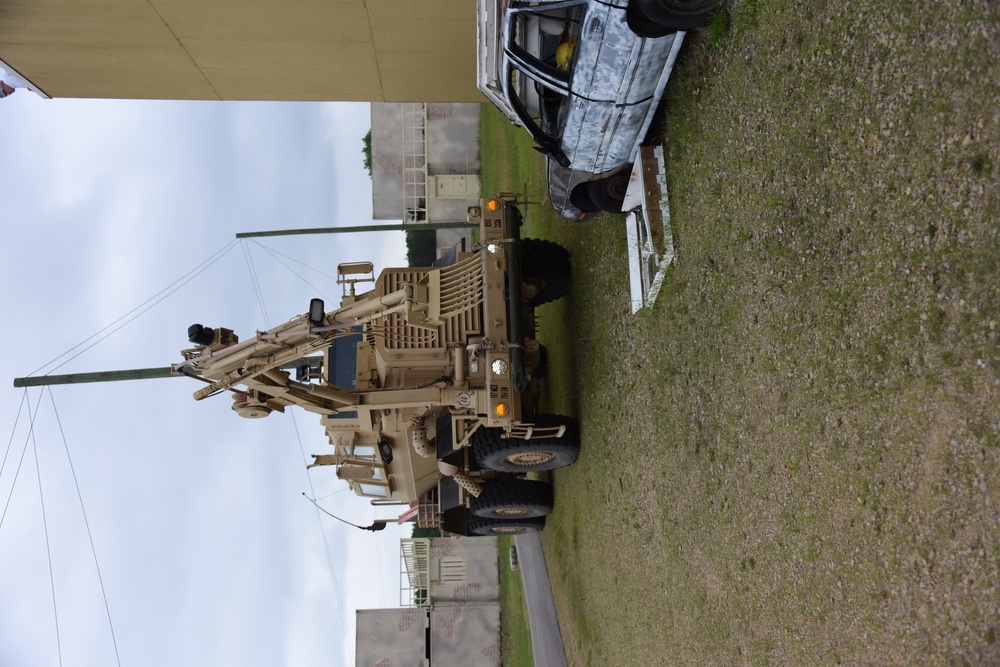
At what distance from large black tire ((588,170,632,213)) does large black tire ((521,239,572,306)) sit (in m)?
1.93

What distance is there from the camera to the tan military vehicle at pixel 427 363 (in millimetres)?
7703

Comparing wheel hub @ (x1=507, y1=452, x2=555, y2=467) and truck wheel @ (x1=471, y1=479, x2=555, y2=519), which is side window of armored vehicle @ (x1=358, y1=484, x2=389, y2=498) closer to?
truck wheel @ (x1=471, y1=479, x2=555, y2=519)

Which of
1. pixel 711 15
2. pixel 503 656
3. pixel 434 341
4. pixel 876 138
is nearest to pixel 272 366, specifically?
pixel 434 341

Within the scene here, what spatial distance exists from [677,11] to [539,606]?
11.3 meters

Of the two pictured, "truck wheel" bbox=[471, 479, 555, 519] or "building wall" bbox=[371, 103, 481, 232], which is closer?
"truck wheel" bbox=[471, 479, 555, 519]

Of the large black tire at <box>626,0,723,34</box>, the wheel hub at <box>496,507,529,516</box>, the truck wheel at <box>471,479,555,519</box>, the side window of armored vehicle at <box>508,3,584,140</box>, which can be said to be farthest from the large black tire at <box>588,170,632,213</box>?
the wheel hub at <box>496,507,529,516</box>

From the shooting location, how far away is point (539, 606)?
523 inches

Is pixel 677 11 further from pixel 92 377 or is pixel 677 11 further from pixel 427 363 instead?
pixel 92 377

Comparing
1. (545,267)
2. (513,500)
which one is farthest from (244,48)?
(513,500)

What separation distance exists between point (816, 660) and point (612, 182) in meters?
5.00

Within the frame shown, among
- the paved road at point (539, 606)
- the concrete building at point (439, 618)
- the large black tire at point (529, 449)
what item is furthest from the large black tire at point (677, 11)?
the concrete building at point (439, 618)

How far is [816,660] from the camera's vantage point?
416 centimetres

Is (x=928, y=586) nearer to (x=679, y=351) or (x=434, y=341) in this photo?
(x=679, y=351)

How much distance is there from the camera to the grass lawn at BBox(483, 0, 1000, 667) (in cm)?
328
